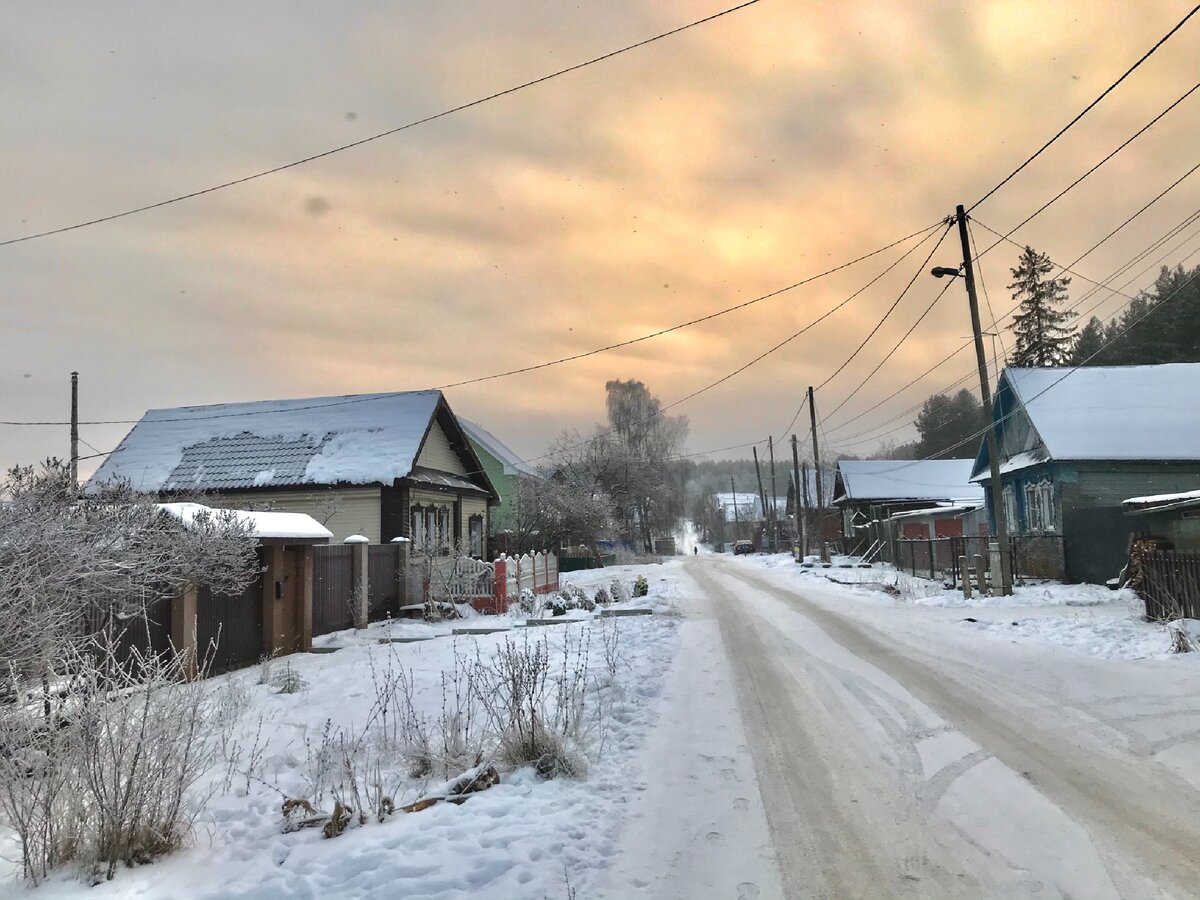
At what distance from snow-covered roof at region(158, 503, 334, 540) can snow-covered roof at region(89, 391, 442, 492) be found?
719cm

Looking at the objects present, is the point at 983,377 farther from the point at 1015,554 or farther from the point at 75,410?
the point at 75,410

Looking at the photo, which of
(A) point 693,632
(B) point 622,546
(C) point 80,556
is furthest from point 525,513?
(C) point 80,556

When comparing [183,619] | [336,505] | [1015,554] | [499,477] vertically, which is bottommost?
[1015,554]

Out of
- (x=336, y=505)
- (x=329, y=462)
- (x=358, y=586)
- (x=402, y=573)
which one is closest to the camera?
(x=358, y=586)

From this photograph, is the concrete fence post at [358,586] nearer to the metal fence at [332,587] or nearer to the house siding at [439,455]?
the metal fence at [332,587]

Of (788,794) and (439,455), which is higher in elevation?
(439,455)

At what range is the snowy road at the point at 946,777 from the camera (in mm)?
4273

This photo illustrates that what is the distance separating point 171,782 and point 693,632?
1060 cm

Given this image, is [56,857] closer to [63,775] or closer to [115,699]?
[63,775]

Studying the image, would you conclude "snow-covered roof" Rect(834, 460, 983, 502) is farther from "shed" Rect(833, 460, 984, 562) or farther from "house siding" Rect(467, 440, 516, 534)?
"house siding" Rect(467, 440, 516, 534)

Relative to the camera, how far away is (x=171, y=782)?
15.7 ft

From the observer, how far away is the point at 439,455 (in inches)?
993

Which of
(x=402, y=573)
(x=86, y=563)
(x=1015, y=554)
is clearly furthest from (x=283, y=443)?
(x=1015, y=554)

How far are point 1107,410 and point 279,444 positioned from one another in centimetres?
2805
